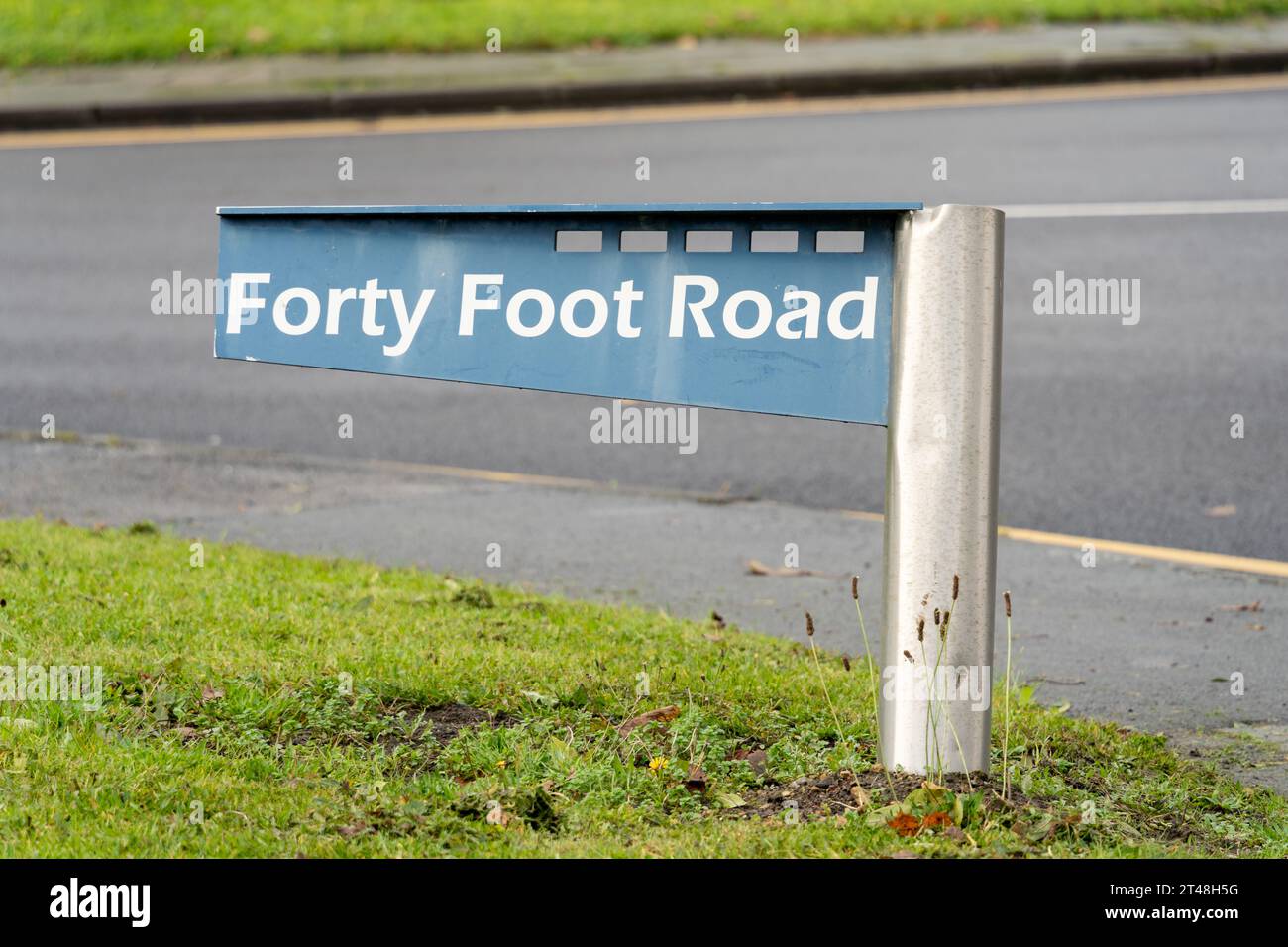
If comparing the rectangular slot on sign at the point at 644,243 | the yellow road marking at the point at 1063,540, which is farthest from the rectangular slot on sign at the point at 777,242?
the yellow road marking at the point at 1063,540

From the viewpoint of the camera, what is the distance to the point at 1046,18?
16.7 m

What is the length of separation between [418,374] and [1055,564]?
3867 mm

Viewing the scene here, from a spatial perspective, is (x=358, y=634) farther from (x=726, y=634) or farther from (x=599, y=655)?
(x=726, y=634)

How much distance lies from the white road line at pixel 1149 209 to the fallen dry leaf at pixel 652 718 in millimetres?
8067

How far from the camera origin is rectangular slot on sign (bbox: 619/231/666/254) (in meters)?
3.82

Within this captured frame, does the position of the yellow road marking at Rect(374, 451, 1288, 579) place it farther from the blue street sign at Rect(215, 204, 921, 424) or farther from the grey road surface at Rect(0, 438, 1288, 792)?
the blue street sign at Rect(215, 204, 921, 424)

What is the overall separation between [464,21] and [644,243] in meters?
14.4

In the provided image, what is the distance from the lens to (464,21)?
17391mm

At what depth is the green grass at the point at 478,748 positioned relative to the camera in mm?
3531

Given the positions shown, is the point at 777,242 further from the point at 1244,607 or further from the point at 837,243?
the point at 1244,607

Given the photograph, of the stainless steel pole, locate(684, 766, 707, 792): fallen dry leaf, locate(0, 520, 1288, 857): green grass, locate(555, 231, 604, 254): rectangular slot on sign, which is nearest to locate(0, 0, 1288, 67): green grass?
locate(0, 520, 1288, 857): green grass

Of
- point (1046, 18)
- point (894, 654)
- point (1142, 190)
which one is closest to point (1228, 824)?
point (894, 654)

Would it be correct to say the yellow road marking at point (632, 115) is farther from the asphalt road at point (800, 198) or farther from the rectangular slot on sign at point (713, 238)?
Result: the rectangular slot on sign at point (713, 238)

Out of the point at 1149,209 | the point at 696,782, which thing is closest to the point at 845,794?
the point at 696,782
